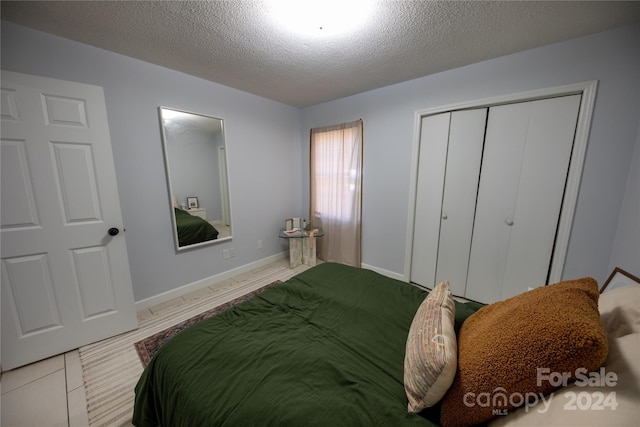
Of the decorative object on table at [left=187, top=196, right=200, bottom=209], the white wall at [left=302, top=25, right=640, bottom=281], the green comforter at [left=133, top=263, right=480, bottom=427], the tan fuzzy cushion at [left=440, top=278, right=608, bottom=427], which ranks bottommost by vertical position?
the green comforter at [left=133, top=263, right=480, bottom=427]

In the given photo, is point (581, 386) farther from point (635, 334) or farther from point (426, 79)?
point (426, 79)

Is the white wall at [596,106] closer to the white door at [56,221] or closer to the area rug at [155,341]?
the area rug at [155,341]

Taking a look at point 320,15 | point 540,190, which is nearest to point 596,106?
point 540,190

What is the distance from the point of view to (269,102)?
3.20m

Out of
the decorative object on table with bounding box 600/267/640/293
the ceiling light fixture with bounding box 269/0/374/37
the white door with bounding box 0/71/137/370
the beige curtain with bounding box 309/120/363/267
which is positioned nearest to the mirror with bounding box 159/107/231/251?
the white door with bounding box 0/71/137/370

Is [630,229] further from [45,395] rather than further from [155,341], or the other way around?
[45,395]

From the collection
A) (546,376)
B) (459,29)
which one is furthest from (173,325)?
(459,29)

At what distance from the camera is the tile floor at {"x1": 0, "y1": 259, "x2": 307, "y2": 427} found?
131 cm

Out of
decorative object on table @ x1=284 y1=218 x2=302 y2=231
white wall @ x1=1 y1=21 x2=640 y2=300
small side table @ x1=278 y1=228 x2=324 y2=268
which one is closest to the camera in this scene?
white wall @ x1=1 y1=21 x2=640 y2=300

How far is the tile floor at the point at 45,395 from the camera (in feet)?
4.30

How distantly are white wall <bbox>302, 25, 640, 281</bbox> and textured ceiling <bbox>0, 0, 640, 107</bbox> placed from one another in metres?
0.11

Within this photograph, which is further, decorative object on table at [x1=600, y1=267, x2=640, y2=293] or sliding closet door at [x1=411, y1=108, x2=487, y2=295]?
sliding closet door at [x1=411, y1=108, x2=487, y2=295]

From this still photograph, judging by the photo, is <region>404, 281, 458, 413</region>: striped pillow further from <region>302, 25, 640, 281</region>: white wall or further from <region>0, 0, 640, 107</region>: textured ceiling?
<region>0, 0, 640, 107</region>: textured ceiling

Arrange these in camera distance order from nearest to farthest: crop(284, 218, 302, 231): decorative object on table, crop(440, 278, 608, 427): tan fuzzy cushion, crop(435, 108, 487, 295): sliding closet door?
crop(440, 278, 608, 427): tan fuzzy cushion < crop(435, 108, 487, 295): sliding closet door < crop(284, 218, 302, 231): decorative object on table
